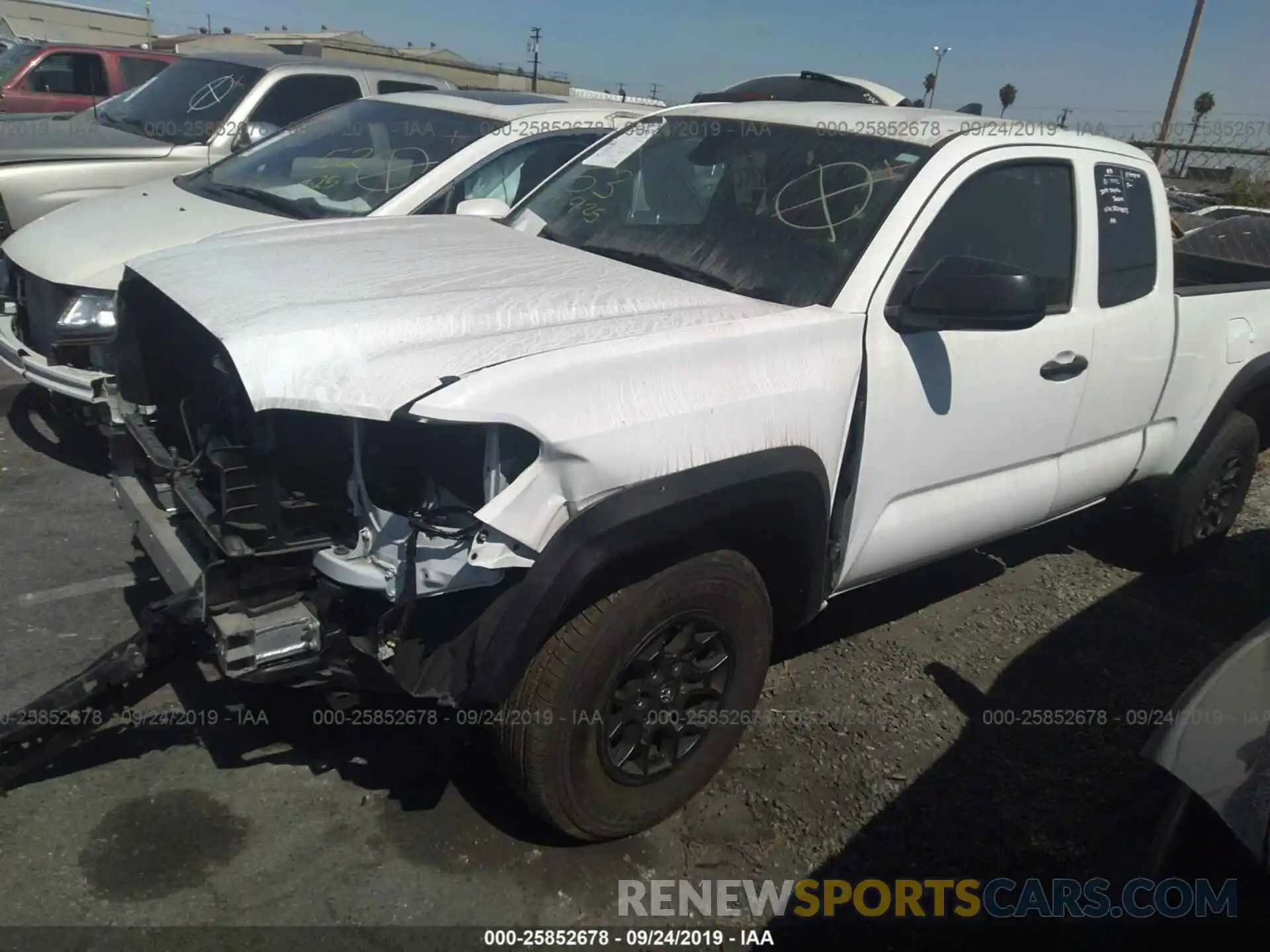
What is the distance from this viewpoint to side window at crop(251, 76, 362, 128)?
7.28 metres

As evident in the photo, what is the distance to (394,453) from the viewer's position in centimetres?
240

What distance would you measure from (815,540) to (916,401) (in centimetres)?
56

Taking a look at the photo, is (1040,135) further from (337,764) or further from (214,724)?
(214,724)

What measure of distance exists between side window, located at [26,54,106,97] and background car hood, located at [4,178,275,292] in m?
A: 8.10

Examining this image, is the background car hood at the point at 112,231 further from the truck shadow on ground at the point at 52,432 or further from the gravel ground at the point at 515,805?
the gravel ground at the point at 515,805

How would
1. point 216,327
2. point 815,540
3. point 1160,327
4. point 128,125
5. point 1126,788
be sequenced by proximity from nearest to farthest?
point 216,327, point 815,540, point 1126,788, point 1160,327, point 128,125

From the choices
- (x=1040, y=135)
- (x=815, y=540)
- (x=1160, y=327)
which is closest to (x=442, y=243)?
(x=815, y=540)

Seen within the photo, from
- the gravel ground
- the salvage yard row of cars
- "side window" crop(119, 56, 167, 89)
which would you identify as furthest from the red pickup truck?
the gravel ground

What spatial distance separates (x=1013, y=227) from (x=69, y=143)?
20.9 ft

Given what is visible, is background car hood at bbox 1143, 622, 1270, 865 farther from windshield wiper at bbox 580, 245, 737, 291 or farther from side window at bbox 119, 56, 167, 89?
side window at bbox 119, 56, 167, 89

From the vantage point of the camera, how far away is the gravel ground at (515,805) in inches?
102

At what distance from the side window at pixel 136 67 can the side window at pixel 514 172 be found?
8.82 meters

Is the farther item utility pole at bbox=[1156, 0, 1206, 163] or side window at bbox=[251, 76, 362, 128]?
utility pole at bbox=[1156, 0, 1206, 163]

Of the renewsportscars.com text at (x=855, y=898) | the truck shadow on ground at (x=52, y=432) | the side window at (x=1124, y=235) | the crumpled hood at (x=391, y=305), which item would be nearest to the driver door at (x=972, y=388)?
the side window at (x=1124, y=235)
